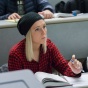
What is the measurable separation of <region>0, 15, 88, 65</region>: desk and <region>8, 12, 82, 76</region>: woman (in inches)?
14.3

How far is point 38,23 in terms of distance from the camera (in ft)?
6.00

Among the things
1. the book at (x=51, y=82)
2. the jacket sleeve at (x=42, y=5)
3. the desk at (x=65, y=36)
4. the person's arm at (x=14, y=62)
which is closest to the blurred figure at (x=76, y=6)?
the jacket sleeve at (x=42, y=5)

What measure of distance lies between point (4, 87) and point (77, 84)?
1.04 m

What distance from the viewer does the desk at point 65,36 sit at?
2248 mm

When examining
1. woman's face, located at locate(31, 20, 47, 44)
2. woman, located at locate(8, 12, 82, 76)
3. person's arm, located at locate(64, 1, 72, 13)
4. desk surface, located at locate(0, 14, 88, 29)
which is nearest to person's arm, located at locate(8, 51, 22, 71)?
woman, located at locate(8, 12, 82, 76)

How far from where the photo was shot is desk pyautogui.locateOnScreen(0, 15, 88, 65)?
2248 millimetres

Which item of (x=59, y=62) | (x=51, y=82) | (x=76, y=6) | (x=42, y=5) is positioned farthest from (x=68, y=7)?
(x=51, y=82)

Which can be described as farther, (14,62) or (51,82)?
(14,62)

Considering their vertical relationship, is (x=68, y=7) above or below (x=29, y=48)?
above

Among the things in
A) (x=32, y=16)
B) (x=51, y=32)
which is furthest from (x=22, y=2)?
(x=32, y=16)

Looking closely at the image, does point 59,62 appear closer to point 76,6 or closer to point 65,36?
point 65,36

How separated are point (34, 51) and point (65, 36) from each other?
55 cm

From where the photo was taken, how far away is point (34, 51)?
191 centimetres

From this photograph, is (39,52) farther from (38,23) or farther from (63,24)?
(63,24)
